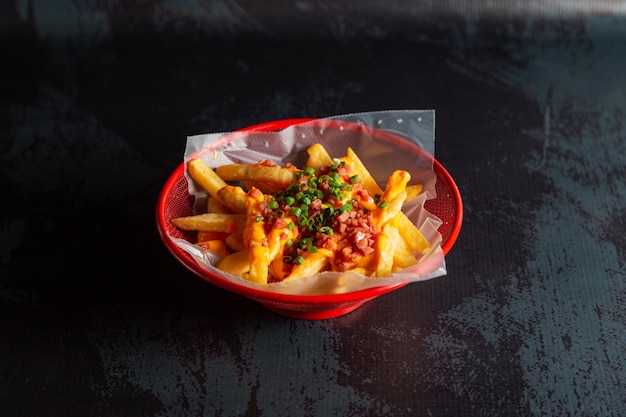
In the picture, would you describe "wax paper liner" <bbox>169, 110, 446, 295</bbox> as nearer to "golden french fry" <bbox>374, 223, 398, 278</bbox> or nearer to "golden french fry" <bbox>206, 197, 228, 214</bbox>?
"golden french fry" <bbox>206, 197, 228, 214</bbox>

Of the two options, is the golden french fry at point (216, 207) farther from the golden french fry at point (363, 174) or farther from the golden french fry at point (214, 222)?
the golden french fry at point (363, 174)

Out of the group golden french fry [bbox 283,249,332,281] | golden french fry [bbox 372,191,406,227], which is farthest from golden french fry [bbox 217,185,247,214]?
golden french fry [bbox 372,191,406,227]

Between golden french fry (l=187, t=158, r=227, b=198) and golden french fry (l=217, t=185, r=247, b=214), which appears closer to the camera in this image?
golden french fry (l=217, t=185, r=247, b=214)

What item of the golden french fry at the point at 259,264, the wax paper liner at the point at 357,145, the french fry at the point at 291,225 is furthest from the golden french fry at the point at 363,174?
the golden french fry at the point at 259,264

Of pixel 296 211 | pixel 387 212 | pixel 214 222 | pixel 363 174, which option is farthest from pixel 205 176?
pixel 387 212

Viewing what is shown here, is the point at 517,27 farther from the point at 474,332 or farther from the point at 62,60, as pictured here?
the point at 62,60

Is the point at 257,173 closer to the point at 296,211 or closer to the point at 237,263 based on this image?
the point at 296,211
